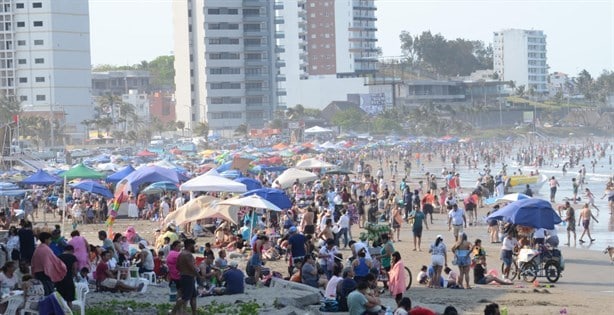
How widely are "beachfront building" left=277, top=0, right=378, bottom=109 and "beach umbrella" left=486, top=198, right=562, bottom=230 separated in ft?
379

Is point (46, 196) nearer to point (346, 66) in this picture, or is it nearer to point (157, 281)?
point (157, 281)

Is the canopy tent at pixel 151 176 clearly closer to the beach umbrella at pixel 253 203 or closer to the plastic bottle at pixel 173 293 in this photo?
the beach umbrella at pixel 253 203

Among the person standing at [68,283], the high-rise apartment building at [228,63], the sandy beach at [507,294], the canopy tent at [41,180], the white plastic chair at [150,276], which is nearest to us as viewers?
the person standing at [68,283]

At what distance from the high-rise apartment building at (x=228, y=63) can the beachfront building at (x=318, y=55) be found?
14.4 metres

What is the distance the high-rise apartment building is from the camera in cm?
12056

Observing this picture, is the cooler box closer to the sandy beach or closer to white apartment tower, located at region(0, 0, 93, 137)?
the sandy beach

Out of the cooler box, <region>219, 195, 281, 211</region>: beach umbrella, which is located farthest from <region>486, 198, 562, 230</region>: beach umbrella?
<region>219, 195, 281, 211</region>: beach umbrella

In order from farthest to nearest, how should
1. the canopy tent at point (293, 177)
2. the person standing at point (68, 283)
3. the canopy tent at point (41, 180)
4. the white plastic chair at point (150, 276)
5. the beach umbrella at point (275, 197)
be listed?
1. the canopy tent at point (293, 177)
2. the canopy tent at point (41, 180)
3. the beach umbrella at point (275, 197)
4. the white plastic chair at point (150, 276)
5. the person standing at point (68, 283)

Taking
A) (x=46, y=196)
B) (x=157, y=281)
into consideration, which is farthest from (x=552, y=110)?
(x=157, y=281)

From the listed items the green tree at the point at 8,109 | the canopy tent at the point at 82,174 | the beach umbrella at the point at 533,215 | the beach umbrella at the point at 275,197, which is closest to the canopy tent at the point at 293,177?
the canopy tent at the point at 82,174

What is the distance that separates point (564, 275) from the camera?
71.5 feet

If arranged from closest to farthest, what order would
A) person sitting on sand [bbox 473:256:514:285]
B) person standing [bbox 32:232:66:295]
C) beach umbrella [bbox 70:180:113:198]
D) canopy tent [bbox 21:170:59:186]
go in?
person standing [bbox 32:232:66:295]
person sitting on sand [bbox 473:256:514:285]
beach umbrella [bbox 70:180:113:198]
canopy tent [bbox 21:170:59:186]

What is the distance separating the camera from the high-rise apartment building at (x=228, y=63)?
4747 inches

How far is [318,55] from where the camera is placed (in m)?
139
